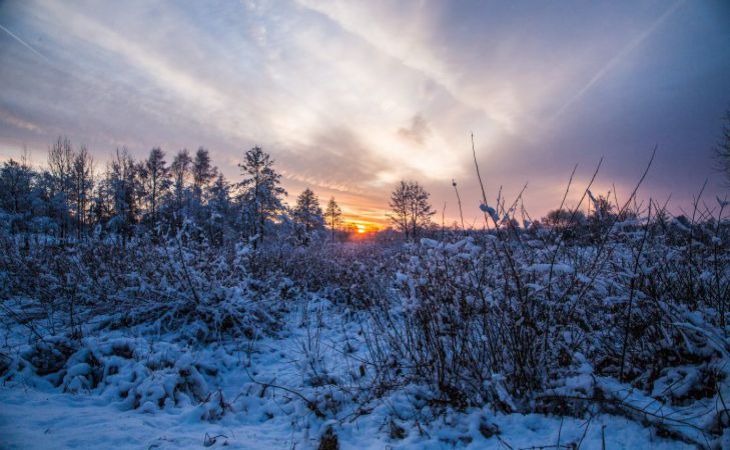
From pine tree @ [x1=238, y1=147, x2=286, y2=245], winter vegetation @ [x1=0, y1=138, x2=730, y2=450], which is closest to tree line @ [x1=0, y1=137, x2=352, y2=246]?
pine tree @ [x1=238, y1=147, x2=286, y2=245]

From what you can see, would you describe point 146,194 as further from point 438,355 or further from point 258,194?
point 438,355

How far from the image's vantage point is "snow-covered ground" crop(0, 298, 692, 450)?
1808 millimetres

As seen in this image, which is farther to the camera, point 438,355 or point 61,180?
point 61,180

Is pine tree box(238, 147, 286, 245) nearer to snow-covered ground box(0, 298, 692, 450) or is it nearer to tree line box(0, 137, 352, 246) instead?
tree line box(0, 137, 352, 246)

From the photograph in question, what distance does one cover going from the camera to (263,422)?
2.77 m

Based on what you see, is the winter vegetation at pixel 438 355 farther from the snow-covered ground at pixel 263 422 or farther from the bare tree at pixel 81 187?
the bare tree at pixel 81 187

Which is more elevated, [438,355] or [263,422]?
[438,355]

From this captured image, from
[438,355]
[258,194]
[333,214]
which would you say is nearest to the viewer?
[438,355]

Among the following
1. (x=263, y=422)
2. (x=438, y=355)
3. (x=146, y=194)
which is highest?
(x=146, y=194)

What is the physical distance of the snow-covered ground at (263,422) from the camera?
1.81 metres

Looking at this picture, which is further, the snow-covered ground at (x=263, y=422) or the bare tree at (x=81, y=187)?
the bare tree at (x=81, y=187)

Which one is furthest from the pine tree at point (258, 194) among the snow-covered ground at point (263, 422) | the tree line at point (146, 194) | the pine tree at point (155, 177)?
the snow-covered ground at point (263, 422)

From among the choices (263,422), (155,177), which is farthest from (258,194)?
(263,422)

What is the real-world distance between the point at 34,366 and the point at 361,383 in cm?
360
